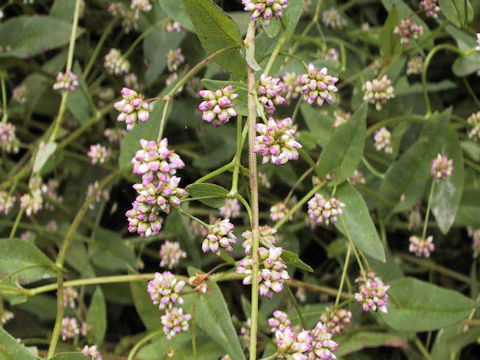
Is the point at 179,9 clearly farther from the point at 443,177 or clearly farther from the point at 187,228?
the point at 443,177

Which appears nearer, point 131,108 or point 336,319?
point 131,108

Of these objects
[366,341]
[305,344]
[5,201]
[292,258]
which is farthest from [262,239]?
[5,201]

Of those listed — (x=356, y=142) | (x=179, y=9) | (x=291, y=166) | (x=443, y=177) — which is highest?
(x=179, y=9)

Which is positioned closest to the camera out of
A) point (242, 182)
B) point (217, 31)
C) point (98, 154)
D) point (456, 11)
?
point (217, 31)

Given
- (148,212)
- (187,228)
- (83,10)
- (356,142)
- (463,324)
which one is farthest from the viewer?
(83,10)

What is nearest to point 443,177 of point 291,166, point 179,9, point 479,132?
point 479,132

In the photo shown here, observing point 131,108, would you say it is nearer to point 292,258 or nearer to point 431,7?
point 292,258
